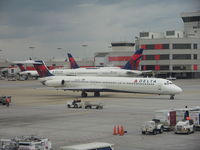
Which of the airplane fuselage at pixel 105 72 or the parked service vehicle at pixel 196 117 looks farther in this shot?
the airplane fuselage at pixel 105 72

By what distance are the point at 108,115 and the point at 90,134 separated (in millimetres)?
13171

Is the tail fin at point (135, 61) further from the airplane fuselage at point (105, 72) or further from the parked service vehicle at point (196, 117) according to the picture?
the parked service vehicle at point (196, 117)

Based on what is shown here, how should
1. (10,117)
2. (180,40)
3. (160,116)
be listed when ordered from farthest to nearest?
(180,40) < (10,117) < (160,116)

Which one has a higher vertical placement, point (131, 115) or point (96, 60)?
point (96, 60)

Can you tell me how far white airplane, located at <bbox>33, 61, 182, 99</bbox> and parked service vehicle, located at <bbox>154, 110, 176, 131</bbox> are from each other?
29625 millimetres

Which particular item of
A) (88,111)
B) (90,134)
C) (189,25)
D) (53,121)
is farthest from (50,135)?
(189,25)

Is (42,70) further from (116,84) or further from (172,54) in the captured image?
(172,54)

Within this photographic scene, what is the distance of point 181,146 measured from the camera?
1134 inches

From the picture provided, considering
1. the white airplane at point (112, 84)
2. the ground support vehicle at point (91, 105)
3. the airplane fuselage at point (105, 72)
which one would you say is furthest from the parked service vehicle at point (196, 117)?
the airplane fuselage at point (105, 72)

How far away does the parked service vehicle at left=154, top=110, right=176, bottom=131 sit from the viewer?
3616 cm

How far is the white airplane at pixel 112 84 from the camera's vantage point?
218ft

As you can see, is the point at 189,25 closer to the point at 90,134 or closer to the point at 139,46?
the point at 139,46

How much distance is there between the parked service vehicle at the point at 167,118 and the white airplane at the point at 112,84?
2963 centimetres

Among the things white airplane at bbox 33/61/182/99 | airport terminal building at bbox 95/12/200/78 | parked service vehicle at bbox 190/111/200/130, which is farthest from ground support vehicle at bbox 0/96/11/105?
airport terminal building at bbox 95/12/200/78
